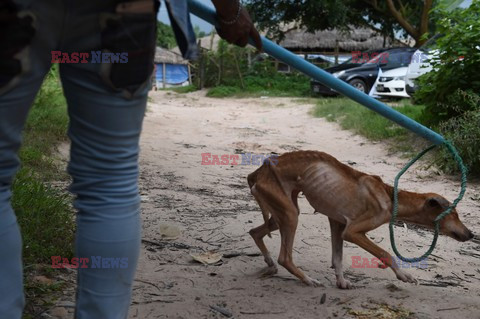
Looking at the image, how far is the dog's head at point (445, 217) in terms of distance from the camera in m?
3.36

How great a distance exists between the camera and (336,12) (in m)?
18.9

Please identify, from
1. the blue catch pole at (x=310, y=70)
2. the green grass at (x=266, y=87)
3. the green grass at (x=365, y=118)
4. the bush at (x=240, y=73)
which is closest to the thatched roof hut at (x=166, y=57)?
the bush at (x=240, y=73)

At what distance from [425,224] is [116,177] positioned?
7.84ft

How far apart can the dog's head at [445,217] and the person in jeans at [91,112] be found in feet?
7.31

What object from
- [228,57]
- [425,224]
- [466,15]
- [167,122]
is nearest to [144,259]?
[425,224]

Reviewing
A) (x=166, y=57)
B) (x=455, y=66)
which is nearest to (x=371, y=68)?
(x=455, y=66)

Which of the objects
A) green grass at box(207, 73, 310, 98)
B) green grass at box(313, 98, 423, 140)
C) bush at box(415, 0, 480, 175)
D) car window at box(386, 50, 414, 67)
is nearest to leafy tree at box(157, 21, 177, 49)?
green grass at box(207, 73, 310, 98)

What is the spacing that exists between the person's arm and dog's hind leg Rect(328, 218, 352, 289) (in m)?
1.61

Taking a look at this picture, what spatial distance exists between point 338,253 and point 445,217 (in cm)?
69

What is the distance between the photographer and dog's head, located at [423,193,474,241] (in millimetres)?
3357

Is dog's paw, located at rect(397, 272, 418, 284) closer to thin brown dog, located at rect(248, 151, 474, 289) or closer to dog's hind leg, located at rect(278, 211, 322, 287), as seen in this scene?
thin brown dog, located at rect(248, 151, 474, 289)

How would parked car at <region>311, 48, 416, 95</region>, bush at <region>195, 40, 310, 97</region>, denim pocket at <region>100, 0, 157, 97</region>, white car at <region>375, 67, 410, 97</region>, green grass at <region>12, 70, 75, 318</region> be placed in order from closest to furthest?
denim pocket at <region>100, 0, 157, 97</region>
green grass at <region>12, 70, 75, 318</region>
white car at <region>375, 67, 410, 97</region>
parked car at <region>311, 48, 416, 95</region>
bush at <region>195, 40, 310, 97</region>

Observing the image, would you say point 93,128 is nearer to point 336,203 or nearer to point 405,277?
point 336,203

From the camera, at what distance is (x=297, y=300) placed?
2.92 m
